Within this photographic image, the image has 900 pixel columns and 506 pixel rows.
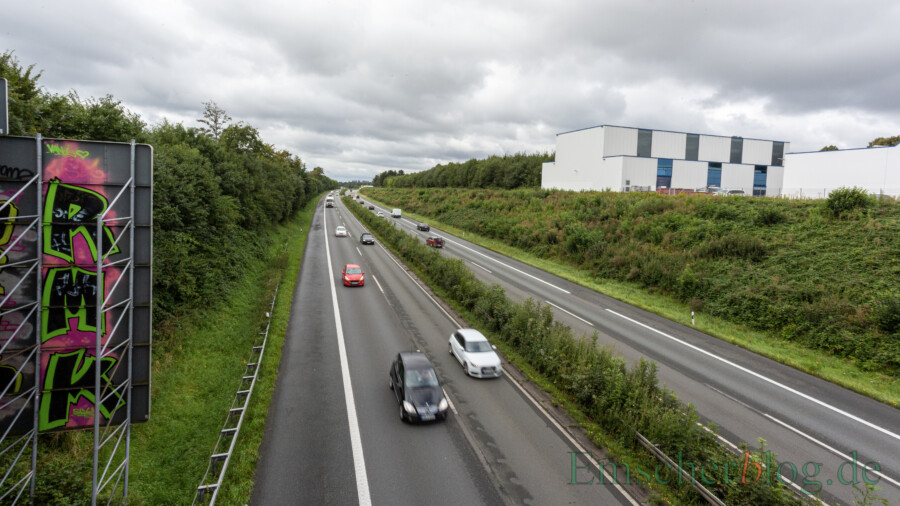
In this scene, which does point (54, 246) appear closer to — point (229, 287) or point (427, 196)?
point (229, 287)

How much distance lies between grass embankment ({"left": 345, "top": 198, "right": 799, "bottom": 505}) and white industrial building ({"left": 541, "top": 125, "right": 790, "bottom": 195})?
43.2 m

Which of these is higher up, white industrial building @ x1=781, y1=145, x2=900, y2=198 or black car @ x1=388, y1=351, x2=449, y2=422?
white industrial building @ x1=781, y1=145, x2=900, y2=198

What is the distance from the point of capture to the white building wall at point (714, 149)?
202ft

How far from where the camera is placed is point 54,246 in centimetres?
743

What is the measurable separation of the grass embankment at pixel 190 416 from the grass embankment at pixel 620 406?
30.5 feet

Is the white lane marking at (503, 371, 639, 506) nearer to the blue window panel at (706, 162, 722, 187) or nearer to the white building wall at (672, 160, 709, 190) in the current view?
the white building wall at (672, 160, 709, 190)

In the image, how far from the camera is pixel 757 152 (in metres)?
64.1

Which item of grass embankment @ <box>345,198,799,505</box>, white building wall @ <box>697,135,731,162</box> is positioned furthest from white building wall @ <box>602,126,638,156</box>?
grass embankment @ <box>345,198,799,505</box>

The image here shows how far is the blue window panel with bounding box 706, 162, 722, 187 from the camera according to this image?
5969 centimetres

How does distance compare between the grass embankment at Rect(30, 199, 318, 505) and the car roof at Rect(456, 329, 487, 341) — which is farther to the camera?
the car roof at Rect(456, 329, 487, 341)

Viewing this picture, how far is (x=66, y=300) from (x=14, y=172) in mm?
2392

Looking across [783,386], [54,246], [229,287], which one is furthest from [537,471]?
[229,287]

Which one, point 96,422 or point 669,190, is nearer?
point 96,422

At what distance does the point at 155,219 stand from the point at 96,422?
15.5 m
